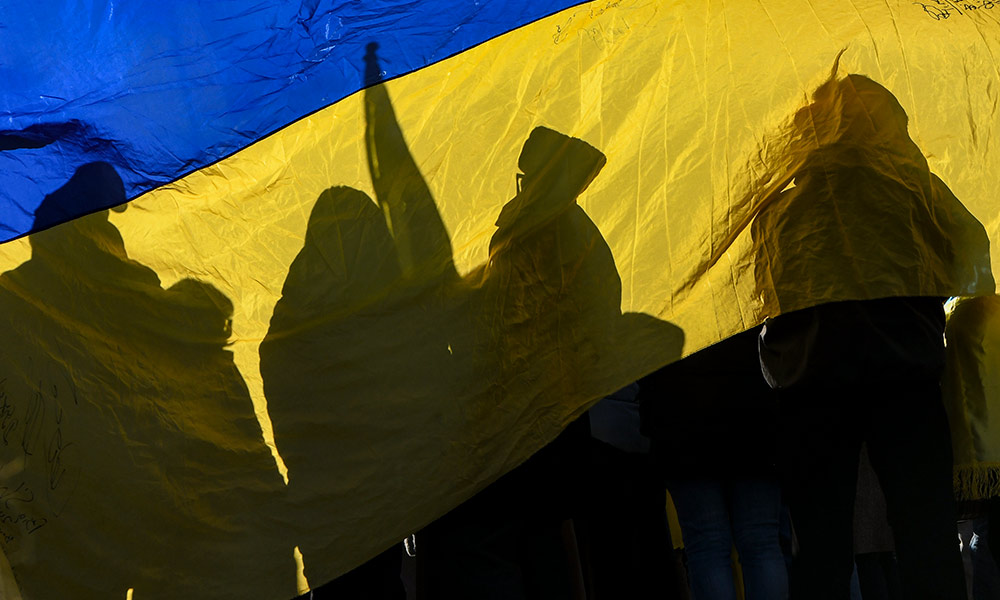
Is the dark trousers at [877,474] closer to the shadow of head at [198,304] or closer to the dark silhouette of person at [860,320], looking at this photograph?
the dark silhouette of person at [860,320]

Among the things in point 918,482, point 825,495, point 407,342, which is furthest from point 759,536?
point 407,342

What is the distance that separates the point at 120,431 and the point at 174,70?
102 centimetres

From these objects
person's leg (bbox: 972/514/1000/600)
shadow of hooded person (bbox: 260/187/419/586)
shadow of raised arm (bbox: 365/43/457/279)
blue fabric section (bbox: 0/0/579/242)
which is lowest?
person's leg (bbox: 972/514/1000/600)

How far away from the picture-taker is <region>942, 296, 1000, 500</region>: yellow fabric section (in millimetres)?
3049

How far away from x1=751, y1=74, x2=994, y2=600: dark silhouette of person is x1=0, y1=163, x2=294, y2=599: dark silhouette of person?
1450 millimetres

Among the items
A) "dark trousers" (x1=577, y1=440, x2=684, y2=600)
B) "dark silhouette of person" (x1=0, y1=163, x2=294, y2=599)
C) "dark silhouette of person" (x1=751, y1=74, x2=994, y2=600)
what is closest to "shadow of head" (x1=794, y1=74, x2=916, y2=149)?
"dark silhouette of person" (x1=751, y1=74, x2=994, y2=600)

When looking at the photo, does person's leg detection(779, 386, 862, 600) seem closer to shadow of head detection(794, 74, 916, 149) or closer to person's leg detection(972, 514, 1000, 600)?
shadow of head detection(794, 74, 916, 149)

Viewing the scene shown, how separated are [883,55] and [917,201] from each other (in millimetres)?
428

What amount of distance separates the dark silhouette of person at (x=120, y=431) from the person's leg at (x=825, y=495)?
139 cm

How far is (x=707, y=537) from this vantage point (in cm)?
291

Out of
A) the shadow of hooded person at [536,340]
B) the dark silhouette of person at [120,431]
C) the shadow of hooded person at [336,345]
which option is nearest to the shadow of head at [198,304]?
the dark silhouette of person at [120,431]

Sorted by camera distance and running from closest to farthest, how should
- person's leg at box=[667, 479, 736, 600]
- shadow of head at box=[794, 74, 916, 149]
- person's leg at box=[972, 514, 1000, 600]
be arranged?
shadow of head at box=[794, 74, 916, 149], person's leg at box=[667, 479, 736, 600], person's leg at box=[972, 514, 1000, 600]

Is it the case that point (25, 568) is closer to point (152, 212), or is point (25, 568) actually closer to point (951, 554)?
point (152, 212)

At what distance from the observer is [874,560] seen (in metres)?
3.71
